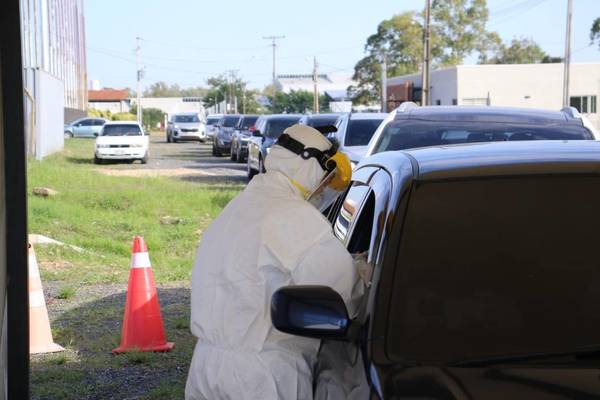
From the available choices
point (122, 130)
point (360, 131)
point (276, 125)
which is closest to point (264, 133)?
point (276, 125)

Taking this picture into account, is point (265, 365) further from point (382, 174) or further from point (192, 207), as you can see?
point (192, 207)

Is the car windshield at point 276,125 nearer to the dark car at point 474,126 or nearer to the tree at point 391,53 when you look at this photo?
the dark car at point 474,126

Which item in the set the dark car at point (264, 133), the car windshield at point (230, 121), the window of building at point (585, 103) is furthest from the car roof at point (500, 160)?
the window of building at point (585, 103)

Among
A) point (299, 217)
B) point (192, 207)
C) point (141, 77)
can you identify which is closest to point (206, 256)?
point (299, 217)

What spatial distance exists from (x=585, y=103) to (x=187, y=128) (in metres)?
24.3

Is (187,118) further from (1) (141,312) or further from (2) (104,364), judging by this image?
(2) (104,364)

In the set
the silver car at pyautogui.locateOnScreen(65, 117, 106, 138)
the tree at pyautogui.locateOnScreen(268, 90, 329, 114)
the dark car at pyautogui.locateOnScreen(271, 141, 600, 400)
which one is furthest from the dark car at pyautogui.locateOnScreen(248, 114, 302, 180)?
the tree at pyautogui.locateOnScreen(268, 90, 329, 114)

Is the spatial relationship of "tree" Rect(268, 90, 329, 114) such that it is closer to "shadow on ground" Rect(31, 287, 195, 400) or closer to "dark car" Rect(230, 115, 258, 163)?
"dark car" Rect(230, 115, 258, 163)

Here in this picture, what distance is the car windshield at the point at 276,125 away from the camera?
27.5 meters

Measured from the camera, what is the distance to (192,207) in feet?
63.9

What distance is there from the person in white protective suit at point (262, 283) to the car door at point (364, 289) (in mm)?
63

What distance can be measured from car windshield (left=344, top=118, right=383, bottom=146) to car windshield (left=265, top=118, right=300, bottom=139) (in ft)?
33.2

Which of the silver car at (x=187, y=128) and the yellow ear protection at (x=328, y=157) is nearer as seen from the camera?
the yellow ear protection at (x=328, y=157)

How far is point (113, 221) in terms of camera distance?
1722 centimetres
